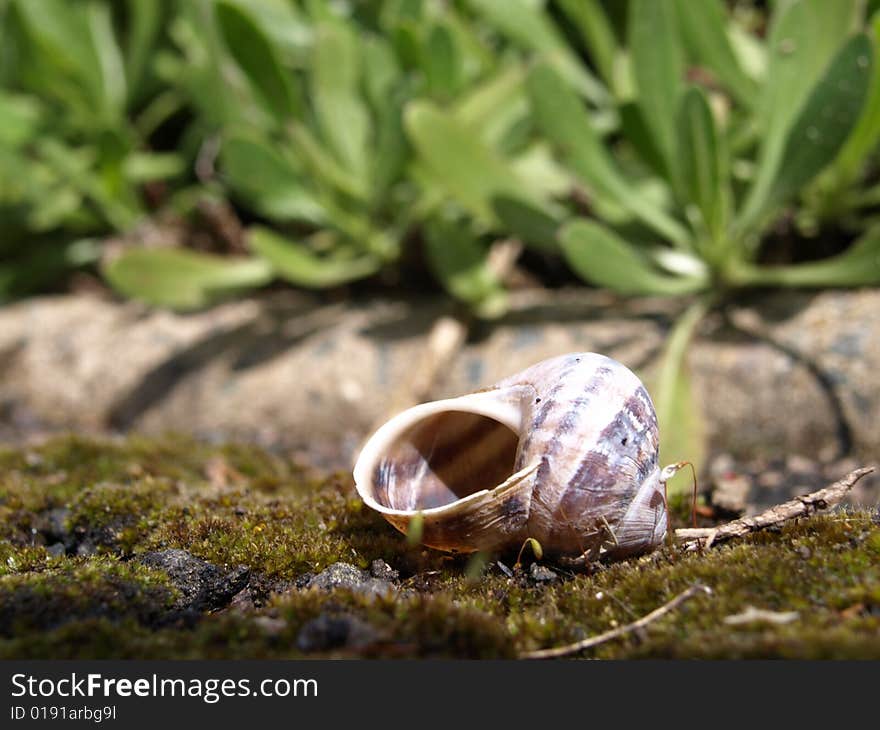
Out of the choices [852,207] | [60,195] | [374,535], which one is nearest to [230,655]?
[374,535]

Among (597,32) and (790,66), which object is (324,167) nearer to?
(597,32)

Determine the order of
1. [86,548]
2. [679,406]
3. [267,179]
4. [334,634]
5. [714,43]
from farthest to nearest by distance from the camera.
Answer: [267,179], [714,43], [679,406], [86,548], [334,634]

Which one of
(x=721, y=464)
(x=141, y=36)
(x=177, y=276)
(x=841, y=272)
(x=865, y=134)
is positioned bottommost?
(x=721, y=464)

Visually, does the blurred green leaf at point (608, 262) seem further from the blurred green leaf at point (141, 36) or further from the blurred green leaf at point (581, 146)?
the blurred green leaf at point (141, 36)

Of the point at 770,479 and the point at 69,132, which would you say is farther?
the point at 69,132

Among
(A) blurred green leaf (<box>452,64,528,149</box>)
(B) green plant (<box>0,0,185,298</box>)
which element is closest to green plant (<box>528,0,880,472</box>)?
(A) blurred green leaf (<box>452,64,528,149</box>)

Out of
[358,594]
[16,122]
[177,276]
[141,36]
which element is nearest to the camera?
[358,594]

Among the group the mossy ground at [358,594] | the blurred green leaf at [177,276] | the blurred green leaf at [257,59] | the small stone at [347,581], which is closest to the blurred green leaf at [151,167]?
the blurred green leaf at [177,276]

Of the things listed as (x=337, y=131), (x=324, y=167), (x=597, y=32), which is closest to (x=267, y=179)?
(x=324, y=167)
